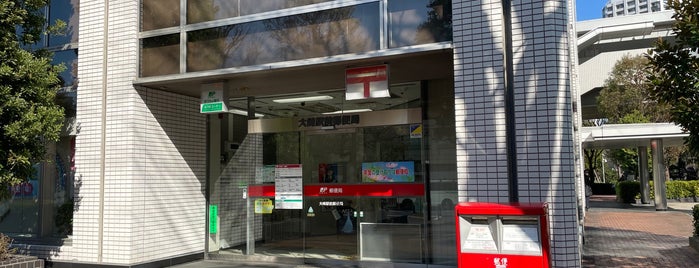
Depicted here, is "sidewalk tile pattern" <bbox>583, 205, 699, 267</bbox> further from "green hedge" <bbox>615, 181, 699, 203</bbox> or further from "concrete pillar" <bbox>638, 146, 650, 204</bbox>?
"green hedge" <bbox>615, 181, 699, 203</bbox>

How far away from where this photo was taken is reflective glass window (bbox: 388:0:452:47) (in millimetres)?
7242

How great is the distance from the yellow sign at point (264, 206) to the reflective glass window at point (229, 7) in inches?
142

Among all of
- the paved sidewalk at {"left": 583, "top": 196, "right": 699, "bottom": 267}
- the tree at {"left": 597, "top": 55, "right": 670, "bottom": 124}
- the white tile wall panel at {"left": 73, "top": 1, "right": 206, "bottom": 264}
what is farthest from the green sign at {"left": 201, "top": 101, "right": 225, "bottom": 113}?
the tree at {"left": 597, "top": 55, "right": 670, "bottom": 124}

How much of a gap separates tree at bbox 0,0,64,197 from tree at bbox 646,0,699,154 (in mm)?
8419

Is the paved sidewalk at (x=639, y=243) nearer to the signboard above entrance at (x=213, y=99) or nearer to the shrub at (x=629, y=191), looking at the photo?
the signboard above entrance at (x=213, y=99)

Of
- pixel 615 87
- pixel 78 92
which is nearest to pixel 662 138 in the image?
pixel 615 87

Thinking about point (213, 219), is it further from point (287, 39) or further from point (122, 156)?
point (287, 39)

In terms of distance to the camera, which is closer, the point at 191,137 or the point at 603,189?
the point at 191,137

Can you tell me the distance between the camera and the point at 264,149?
1043cm

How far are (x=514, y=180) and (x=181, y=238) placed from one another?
6453 mm

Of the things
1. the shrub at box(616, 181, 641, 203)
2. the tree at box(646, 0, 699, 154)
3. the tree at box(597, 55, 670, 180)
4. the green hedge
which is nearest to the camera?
the tree at box(646, 0, 699, 154)

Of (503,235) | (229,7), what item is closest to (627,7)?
(229,7)

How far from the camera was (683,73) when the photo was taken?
6.20 m

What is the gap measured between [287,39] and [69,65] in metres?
4.68
